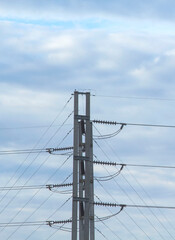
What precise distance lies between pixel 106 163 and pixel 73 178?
12.9ft

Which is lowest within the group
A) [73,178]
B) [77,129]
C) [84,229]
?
[84,229]

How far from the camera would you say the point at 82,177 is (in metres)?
58.2

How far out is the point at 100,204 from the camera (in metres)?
57.8

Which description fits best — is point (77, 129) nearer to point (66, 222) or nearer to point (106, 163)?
point (106, 163)

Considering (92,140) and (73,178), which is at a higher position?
(92,140)

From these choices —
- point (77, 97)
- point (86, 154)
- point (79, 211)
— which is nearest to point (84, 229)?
Answer: point (79, 211)

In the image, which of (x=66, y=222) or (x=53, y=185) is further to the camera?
(x=53, y=185)

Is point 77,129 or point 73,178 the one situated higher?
point 77,129

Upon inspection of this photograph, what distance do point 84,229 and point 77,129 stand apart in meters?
8.45

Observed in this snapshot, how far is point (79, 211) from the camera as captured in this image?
57625 millimetres

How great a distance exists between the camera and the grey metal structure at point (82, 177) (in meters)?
56.7

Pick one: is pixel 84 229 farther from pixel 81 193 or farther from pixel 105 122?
pixel 105 122

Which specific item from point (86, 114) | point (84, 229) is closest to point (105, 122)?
point (86, 114)

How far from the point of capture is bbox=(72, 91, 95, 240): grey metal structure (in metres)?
56.7
